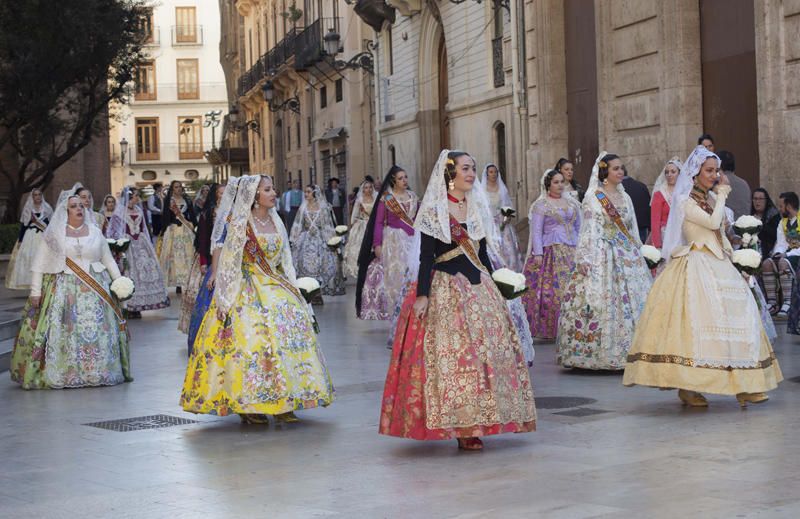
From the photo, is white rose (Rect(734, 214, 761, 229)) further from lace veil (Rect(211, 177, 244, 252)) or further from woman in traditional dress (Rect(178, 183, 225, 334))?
woman in traditional dress (Rect(178, 183, 225, 334))

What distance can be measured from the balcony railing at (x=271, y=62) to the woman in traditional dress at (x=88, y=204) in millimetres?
31926

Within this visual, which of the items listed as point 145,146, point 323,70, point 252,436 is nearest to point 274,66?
point 323,70

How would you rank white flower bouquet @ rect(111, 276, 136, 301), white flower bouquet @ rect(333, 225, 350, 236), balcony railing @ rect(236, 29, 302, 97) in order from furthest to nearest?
balcony railing @ rect(236, 29, 302, 97) → white flower bouquet @ rect(333, 225, 350, 236) → white flower bouquet @ rect(111, 276, 136, 301)

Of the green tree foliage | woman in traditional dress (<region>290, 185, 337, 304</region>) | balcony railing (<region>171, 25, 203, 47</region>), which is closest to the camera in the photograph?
woman in traditional dress (<region>290, 185, 337, 304</region>)

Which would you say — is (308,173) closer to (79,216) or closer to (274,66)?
(274,66)

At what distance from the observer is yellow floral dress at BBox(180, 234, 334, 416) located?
936 cm

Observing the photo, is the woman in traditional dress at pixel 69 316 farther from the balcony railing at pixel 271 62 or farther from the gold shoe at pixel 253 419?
the balcony railing at pixel 271 62

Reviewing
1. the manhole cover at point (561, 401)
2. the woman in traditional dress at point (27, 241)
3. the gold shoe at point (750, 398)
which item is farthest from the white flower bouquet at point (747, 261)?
the woman in traditional dress at point (27, 241)

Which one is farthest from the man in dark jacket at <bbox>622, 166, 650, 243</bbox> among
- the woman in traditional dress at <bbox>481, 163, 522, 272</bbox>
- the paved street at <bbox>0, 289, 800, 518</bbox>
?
the paved street at <bbox>0, 289, 800, 518</bbox>

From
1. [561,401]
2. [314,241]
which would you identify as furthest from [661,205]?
[314,241]

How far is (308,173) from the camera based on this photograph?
2055 inches

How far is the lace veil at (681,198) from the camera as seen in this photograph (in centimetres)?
977

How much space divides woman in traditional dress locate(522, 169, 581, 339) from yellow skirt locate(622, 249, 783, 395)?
422 cm

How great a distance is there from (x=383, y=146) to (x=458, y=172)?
2919 cm
